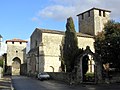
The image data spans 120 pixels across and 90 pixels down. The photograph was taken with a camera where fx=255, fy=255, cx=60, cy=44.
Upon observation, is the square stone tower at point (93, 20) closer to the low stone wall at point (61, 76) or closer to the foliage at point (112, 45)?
the low stone wall at point (61, 76)

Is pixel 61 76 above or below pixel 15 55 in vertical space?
below

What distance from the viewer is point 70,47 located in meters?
37.3

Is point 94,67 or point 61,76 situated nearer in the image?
point 94,67

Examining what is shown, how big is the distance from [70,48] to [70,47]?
0.26 metres

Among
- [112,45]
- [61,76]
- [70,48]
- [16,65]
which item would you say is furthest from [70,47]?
[16,65]

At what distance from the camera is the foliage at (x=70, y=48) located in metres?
→ 36.9

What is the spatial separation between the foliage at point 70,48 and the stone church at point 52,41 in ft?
59.3

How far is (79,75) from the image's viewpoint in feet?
104

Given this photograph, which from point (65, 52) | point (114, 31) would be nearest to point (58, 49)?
point (65, 52)

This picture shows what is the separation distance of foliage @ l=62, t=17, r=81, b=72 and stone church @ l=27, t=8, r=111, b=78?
18.1m

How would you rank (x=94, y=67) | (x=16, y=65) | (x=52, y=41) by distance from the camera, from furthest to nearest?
(x=16, y=65) → (x=52, y=41) → (x=94, y=67)

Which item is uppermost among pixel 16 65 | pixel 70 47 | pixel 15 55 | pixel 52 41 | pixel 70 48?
pixel 52 41

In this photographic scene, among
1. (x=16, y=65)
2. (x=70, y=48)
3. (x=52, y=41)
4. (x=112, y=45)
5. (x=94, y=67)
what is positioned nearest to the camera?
(x=94, y=67)

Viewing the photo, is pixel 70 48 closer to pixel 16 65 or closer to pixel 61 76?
pixel 61 76
